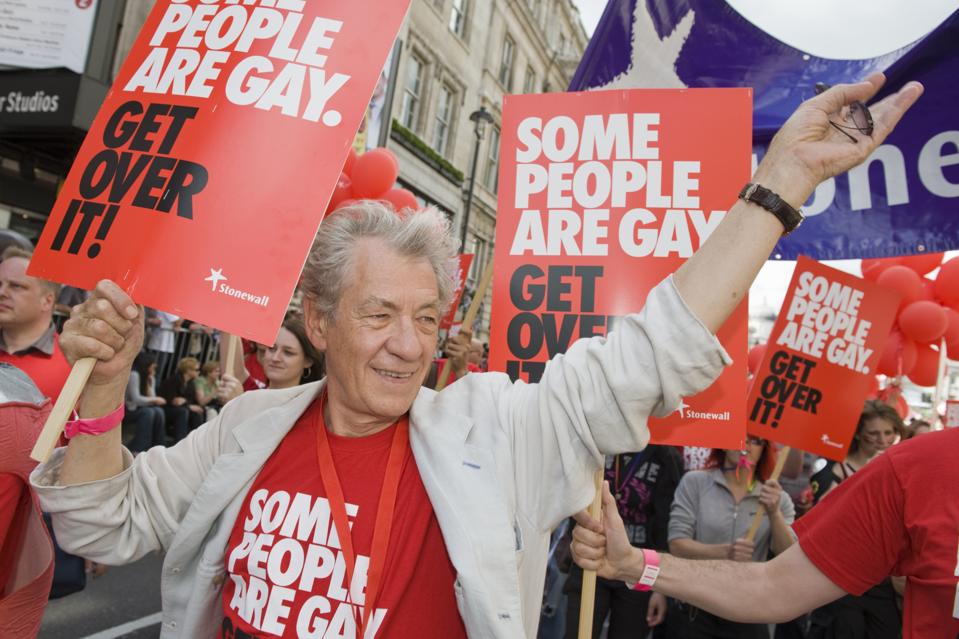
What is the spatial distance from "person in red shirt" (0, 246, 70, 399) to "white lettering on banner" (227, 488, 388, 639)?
2.00 metres

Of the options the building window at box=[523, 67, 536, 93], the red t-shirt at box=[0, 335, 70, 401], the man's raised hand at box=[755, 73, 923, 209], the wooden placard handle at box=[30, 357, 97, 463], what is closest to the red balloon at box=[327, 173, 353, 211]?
the red t-shirt at box=[0, 335, 70, 401]

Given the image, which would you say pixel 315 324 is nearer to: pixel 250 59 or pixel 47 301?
pixel 250 59

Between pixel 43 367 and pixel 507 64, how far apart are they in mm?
24767

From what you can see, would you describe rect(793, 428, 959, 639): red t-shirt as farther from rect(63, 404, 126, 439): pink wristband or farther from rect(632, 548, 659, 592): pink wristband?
rect(63, 404, 126, 439): pink wristband

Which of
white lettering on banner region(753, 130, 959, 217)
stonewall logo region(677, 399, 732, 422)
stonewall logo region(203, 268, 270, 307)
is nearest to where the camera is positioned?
stonewall logo region(203, 268, 270, 307)

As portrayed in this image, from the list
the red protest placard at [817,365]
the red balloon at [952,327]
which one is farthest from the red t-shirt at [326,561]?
the red balloon at [952,327]

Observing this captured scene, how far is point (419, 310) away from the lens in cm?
162

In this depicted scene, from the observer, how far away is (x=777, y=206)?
1262mm

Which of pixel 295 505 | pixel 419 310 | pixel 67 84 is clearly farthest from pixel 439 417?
pixel 67 84

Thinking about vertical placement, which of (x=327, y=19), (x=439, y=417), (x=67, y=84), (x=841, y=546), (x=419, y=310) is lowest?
(x=841, y=546)

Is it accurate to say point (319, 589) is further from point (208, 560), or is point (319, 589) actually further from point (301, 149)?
point (301, 149)

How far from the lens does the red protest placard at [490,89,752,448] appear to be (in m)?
2.21

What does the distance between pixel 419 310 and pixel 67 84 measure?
29.7ft

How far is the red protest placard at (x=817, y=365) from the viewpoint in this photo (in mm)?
3479
